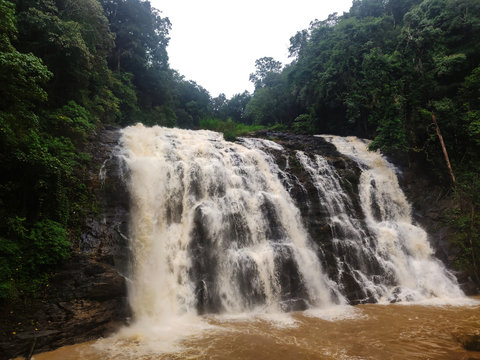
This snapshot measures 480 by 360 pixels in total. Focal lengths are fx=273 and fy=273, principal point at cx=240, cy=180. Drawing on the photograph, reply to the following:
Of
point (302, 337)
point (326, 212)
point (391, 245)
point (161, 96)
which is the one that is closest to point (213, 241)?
point (302, 337)

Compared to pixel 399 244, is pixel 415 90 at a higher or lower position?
higher

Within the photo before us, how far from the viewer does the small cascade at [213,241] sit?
8.04 meters

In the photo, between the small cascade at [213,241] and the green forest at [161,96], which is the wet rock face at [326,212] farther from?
the green forest at [161,96]

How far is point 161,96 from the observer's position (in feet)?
86.1

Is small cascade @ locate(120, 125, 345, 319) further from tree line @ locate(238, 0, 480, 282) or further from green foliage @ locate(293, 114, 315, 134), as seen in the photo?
green foliage @ locate(293, 114, 315, 134)

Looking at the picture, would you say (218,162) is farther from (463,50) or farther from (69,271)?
(463,50)

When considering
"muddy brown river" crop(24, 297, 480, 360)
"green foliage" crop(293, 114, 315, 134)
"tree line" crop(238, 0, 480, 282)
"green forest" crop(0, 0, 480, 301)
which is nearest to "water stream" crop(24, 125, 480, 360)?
"muddy brown river" crop(24, 297, 480, 360)

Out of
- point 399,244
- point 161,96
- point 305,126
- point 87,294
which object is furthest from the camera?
point 161,96

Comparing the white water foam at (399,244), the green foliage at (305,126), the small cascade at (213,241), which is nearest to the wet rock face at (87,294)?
the small cascade at (213,241)

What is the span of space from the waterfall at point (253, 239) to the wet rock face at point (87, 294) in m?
0.51

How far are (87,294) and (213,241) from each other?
3.85 metres

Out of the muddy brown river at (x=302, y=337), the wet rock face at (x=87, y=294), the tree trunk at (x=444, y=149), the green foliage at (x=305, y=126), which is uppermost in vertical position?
the green foliage at (x=305, y=126)

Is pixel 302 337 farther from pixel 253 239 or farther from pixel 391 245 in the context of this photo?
pixel 391 245

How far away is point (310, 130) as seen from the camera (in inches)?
949
